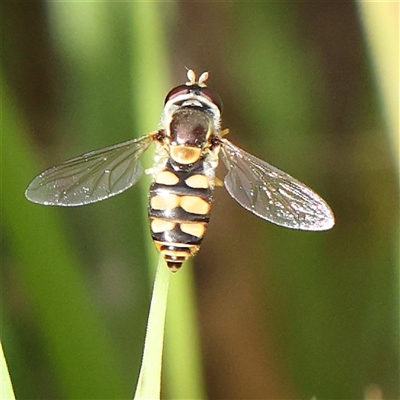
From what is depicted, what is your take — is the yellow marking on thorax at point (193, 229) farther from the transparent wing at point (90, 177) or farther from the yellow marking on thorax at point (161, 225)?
the transparent wing at point (90, 177)

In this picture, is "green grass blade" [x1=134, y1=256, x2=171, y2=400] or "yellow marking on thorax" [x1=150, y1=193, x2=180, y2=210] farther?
"yellow marking on thorax" [x1=150, y1=193, x2=180, y2=210]

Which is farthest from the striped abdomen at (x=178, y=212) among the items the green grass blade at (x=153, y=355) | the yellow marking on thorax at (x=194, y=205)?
the green grass blade at (x=153, y=355)

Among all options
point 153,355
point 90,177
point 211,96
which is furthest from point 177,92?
point 153,355

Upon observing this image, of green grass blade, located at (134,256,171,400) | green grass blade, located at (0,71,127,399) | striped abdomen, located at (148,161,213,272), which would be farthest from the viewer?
green grass blade, located at (0,71,127,399)

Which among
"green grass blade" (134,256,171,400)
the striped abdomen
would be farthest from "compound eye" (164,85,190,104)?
"green grass blade" (134,256,171,400)

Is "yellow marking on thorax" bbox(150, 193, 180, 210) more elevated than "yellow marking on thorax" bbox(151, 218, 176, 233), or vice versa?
"yellow marking on thorax" bbox(150, 193, 180, 210)

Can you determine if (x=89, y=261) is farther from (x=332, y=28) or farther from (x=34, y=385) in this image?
(x=332, y=28)

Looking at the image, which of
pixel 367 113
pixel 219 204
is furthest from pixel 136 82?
pixel 367 113

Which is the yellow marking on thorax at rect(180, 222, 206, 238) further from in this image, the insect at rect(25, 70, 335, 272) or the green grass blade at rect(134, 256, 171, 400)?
the green grass blade at rect(134, 256, 171, 400)
